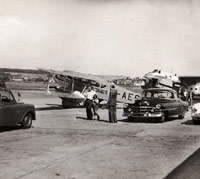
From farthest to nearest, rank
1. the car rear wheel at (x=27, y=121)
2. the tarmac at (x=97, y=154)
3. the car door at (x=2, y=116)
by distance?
1. the car rear wheel at (x=27, y=121)
2. the car door at (x=2, y=116)
3. the tarmac at (x=97, y=154)

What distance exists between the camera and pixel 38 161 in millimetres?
7344

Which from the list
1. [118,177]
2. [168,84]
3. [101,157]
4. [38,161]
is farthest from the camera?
[168,84]

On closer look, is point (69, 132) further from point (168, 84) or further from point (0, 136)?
point (168, 84)

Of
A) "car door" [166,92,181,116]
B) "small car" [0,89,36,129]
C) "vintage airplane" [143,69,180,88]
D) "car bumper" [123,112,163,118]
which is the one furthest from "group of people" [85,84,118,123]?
"vintage airplane" [143,69,180,88]

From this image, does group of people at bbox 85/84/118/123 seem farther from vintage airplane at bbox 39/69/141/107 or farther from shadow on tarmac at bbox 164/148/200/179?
shadow on tarmac at bbox 164/148/200/179

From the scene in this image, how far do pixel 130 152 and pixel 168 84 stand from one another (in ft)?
91.0

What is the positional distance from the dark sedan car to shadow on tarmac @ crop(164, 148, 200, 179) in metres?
7.79

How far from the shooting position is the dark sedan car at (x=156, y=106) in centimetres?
1585

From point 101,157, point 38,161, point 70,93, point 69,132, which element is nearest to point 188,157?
point 101,157

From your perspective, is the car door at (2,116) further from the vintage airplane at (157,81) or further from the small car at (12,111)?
the vintage airplane at (157,81)

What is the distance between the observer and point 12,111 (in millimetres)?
11820

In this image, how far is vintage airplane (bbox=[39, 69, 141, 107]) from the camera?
23.9 meters

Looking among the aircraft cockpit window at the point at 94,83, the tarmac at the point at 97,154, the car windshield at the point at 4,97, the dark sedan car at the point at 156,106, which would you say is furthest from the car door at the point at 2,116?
the aircraft cockpit window at the point at 94,83

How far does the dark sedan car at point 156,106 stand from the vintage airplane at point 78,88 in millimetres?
5497
